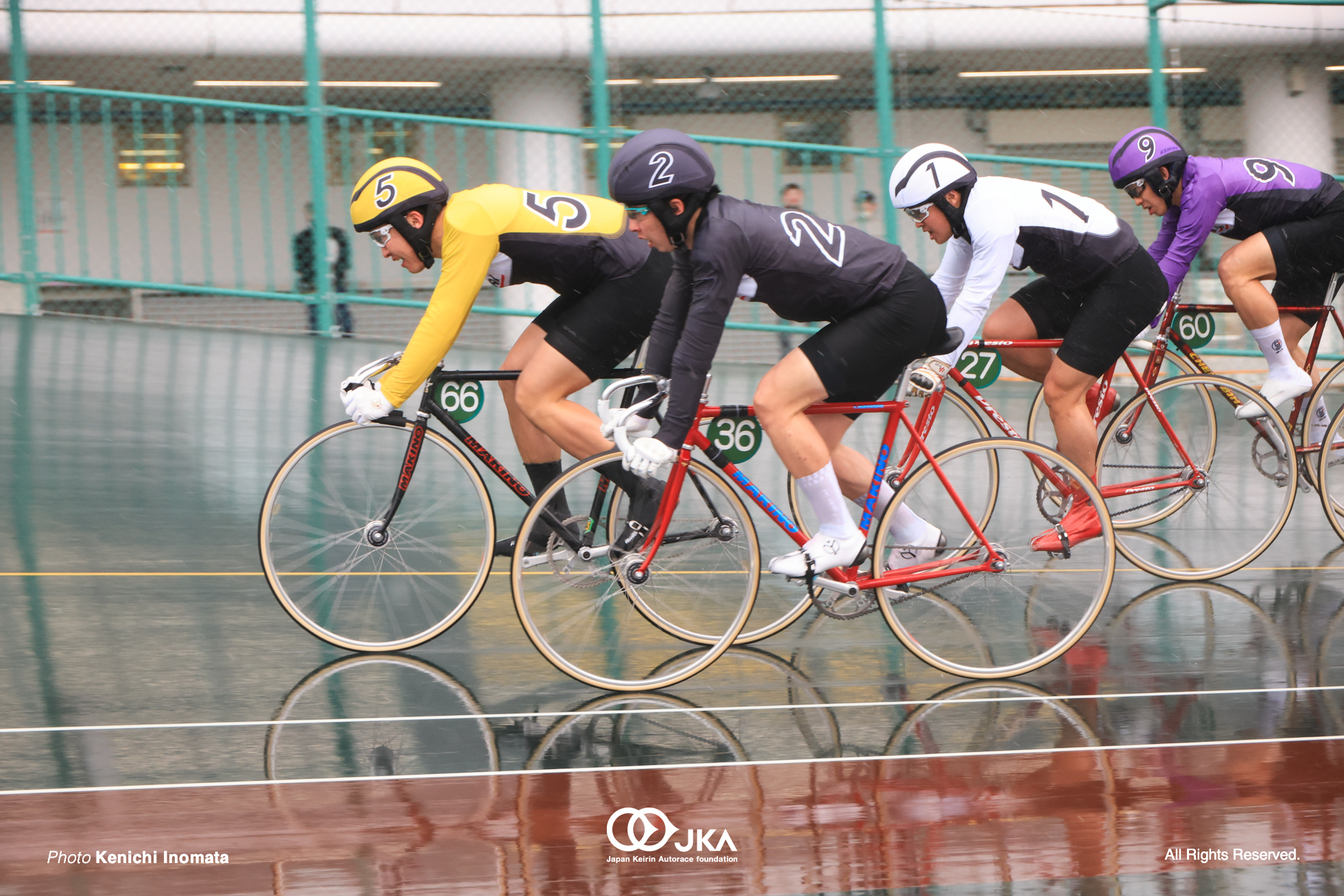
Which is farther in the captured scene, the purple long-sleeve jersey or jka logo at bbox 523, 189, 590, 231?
the purple long-sleeve jersey

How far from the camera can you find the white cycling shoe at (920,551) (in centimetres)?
475

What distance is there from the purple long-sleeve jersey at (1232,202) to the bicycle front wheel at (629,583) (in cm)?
265

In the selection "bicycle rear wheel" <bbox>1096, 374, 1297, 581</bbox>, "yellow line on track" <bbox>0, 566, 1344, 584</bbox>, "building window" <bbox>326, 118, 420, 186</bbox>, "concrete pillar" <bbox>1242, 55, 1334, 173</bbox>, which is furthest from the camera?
"concrete pillar" <bbox>1242, 55, 1334, 173</bbox>

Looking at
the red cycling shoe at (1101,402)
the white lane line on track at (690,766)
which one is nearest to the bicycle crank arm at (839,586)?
the white lane line on track at (690,766)

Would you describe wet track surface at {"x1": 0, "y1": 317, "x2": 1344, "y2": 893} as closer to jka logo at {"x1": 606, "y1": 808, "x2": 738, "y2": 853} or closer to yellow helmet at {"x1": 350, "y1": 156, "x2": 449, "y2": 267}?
jka logo at {"x1": 606, "y1": 808, "x2": 738, "y2": 853}

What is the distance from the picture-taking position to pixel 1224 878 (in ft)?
10.7

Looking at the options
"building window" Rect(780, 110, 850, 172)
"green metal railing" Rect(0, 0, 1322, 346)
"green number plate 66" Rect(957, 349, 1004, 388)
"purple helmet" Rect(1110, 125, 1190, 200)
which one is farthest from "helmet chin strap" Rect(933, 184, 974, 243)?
"building window" Rect(780, 110, 850, 172)

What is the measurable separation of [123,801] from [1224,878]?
2.70 metres

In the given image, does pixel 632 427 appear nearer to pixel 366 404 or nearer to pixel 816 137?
pixel 366 404

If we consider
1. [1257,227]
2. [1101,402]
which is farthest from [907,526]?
[1257,227]

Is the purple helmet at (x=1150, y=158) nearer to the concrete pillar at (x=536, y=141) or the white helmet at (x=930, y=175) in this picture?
the white helmet at (x=930, y=175)

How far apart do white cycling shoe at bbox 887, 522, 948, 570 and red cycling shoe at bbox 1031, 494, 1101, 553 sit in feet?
1.25

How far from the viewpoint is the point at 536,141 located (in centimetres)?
1066

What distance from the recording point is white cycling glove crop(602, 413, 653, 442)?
14.1 ft
